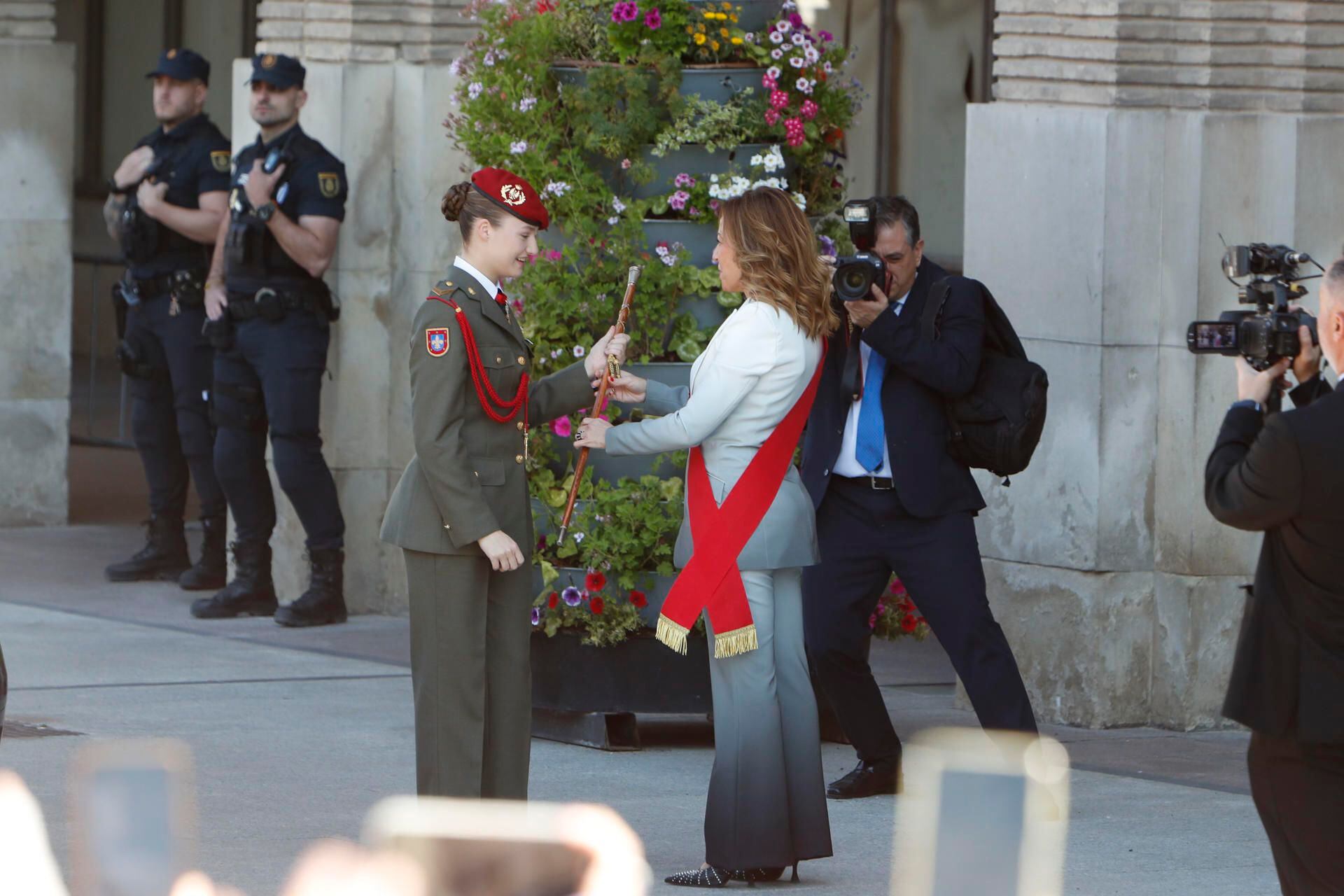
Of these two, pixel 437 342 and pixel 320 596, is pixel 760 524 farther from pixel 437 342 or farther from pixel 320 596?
pixel 320 596

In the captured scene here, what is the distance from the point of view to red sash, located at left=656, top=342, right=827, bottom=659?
5.91 metres

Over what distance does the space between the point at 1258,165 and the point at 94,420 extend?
9958 mm

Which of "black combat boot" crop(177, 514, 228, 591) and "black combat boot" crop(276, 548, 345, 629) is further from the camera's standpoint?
"black combat boot" crop(177, 514, 228, 591)

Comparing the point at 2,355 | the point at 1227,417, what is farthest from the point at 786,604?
the point at 2,355

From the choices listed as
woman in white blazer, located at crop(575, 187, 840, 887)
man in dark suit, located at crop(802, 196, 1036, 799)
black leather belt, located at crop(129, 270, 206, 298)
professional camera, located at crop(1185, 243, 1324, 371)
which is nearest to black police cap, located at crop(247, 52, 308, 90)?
black leather belt, located at crop(129, 270, 206, 298)

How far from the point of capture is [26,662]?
8.83 metres

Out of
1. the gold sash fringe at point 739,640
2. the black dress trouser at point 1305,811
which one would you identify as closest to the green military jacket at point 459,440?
the gold sash fringe at point 739,640

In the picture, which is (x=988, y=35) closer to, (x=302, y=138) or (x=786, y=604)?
(x=302, y=138)

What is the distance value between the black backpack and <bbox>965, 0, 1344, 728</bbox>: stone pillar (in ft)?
4.11

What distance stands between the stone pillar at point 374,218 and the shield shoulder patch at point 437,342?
4485 millimetres

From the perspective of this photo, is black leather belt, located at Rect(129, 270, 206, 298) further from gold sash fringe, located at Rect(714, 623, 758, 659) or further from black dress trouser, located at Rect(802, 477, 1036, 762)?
gold sash fringe, located at Rect(714, 623, 758, 659)

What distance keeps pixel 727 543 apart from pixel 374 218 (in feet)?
15.5

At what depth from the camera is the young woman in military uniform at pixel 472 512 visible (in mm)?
5641

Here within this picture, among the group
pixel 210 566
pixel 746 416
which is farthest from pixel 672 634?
pixel 210 566
